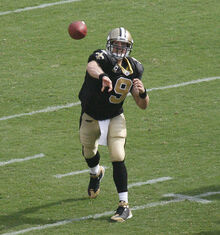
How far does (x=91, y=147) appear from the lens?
8.01 metres

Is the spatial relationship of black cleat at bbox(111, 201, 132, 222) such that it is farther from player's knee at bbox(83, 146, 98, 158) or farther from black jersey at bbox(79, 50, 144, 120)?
black jersey at bbox(79, 50, 144, 120)

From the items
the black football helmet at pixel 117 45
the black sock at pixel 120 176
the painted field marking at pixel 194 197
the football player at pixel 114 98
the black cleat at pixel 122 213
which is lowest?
the painted field marking at pixel 194 197

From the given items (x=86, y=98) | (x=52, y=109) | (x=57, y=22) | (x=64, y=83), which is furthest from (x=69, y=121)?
(x=57, y=22)

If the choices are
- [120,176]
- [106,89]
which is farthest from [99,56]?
[120,176]

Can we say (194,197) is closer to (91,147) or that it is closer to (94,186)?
(94,186)

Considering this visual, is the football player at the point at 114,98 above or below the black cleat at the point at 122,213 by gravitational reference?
above

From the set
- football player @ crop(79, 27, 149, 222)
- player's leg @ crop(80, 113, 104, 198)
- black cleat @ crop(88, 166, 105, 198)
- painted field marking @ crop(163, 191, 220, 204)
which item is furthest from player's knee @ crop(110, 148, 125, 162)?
painted field marking @ crop(163, 191, 220, 204)

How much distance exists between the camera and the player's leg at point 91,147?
25.8 feet

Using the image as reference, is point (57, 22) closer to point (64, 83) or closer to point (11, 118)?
point (64, 83)

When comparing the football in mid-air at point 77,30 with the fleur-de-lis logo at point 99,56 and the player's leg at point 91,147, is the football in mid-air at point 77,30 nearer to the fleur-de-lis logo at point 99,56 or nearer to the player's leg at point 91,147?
the fleur-de-lis logo at point 99,56

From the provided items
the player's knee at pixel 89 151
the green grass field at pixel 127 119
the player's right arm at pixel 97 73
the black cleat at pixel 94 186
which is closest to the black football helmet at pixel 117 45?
the player's right arm at pixel 97 73

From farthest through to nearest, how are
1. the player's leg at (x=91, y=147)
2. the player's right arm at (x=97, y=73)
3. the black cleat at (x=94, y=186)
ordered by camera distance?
the black cleat at (x=94, y=186) < the player's leg at (x=91, y=147) < the player's right arm at (x=97, y=73)

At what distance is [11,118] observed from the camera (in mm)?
10656

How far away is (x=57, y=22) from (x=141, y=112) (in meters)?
3.65
